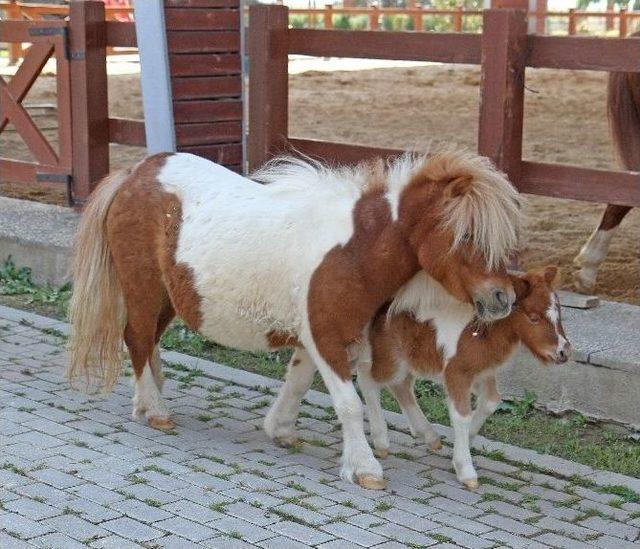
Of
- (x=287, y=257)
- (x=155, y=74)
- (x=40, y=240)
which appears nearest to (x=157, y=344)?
(x=287, y=257)

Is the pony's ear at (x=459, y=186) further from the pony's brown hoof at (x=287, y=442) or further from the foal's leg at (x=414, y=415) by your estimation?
the pony's brown hoof at (x=287, y=442)

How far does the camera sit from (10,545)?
4.01 m

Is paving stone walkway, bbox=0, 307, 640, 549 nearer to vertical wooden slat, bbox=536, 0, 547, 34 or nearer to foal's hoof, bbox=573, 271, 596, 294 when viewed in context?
foal's hoof, bbox=573, 271, 596, 294

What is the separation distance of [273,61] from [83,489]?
3.43 meters

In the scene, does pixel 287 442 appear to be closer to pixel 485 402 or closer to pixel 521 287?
pixel 485 402

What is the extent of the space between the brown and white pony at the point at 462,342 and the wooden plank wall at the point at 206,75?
2.77 metres

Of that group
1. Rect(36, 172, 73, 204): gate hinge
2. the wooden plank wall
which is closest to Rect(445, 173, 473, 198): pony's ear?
the wooden plank wall

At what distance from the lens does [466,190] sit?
14.7ft

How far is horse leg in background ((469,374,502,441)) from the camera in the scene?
4.90 m

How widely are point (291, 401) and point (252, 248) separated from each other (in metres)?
0.69

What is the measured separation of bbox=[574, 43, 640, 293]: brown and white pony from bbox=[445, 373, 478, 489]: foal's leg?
271 cm

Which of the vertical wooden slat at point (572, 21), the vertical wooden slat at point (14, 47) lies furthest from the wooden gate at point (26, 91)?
the vertical wooden slat at point (572, 21)

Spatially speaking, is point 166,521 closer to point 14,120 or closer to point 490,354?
point 490,354

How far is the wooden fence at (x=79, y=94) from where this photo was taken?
27.4ft
